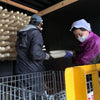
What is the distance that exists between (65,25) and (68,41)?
0.30 meters

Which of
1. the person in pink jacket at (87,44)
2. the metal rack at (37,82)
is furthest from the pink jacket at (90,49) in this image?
the metal rack at (37,82)

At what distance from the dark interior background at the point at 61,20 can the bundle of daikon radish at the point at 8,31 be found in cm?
39

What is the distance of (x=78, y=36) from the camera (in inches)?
47.6

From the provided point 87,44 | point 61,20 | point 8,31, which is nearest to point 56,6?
point 61,20

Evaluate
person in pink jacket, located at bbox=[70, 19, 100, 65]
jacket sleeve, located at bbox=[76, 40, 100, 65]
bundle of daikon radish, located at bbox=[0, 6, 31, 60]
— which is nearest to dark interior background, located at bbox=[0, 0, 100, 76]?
bundle of daikon radish, located at bbox=[0, 6, 31, 60]

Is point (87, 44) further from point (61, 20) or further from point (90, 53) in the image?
point (61, 20)

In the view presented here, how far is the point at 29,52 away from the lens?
1201 millimetres

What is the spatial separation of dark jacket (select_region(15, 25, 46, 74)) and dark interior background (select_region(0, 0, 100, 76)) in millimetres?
829

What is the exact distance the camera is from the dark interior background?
1956 millimetres

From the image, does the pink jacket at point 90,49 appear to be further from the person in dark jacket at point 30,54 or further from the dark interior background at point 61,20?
the dark interior background at point 61,20

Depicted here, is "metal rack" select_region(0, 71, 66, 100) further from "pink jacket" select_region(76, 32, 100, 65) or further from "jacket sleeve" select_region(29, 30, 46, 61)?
"pink jacket" select_region(76, 32, 100, 65)

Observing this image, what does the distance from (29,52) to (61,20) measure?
1.43 metres

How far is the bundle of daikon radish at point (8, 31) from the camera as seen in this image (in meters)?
1.54

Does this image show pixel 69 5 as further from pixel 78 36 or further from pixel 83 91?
pixel 83 91
